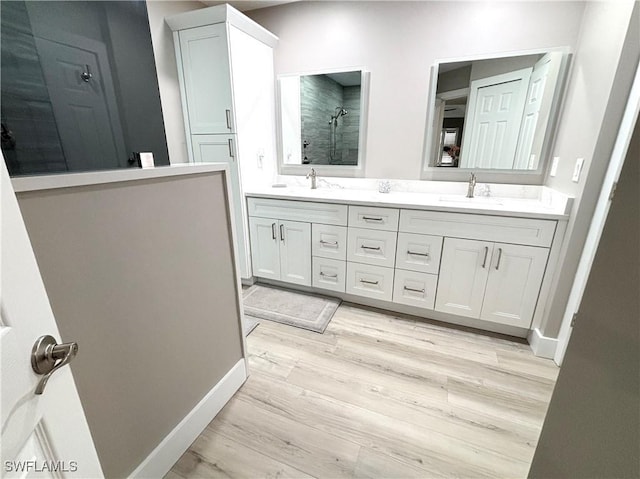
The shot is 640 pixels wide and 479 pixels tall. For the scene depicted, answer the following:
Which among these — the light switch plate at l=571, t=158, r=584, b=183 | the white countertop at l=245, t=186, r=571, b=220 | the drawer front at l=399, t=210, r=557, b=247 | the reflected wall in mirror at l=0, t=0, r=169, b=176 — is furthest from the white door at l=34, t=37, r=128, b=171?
the light switch plate at l=571, t=158, r=584, b=183

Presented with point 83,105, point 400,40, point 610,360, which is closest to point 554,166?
point 400,40

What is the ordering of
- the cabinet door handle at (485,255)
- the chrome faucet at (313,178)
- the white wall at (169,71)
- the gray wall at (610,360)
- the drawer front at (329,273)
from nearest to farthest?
the gray wall at (610,360)
the cabinet door handle at (485,255)
the white wall at (169,71)
the drawer front at (329,273)
the chrome faucet at (313,178)

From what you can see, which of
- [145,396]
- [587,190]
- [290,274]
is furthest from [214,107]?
[587,190]

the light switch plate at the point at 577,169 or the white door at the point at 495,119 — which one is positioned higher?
the white door at the point at 495,119

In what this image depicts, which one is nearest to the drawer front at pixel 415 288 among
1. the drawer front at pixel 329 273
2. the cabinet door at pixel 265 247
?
the drawer front at pixel 329 273

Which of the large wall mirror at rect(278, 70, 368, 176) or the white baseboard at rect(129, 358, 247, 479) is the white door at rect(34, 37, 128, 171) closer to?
the large wall mirror at rect(278, 70, 368, 176)

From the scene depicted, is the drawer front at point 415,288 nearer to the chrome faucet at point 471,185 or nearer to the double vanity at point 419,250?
the double vanity at point 419,250

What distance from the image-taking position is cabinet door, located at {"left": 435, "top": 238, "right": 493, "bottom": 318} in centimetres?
186

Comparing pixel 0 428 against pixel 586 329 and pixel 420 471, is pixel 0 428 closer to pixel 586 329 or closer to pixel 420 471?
pixel 586 329

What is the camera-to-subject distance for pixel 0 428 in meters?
0.37

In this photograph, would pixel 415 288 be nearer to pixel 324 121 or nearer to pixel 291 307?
pixel 291 307

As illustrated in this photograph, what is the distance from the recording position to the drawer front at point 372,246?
2.08 meters

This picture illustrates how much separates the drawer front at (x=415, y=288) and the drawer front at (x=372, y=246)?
14cm

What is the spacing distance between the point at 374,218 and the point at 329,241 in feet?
1.36
